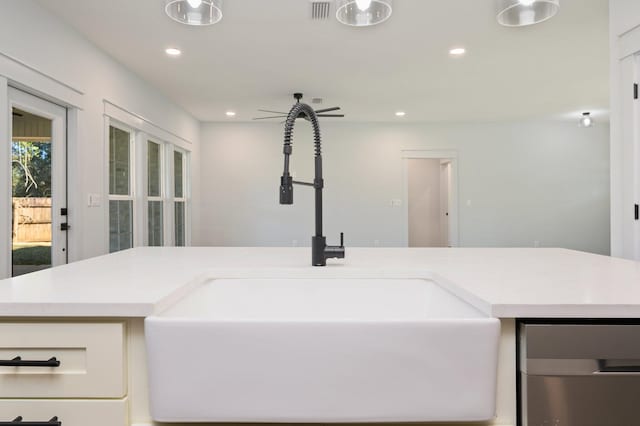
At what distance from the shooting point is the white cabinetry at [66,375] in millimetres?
742

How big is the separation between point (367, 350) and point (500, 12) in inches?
60.5

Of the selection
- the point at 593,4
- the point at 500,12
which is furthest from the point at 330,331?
the point at 593,4

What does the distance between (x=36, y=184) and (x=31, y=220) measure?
28cm

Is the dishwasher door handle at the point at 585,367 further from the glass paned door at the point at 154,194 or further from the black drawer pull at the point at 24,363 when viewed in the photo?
the glass paned door at the point at 154,194

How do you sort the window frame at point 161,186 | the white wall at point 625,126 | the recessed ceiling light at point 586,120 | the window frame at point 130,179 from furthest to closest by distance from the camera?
the recessed ceiling light at point 586,120 → the window frame at point 161,186 → the window frame at point 130,179 → the white wall at point 625,126

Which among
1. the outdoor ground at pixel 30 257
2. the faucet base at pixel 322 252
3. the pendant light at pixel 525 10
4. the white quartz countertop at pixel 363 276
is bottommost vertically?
the outdoor ground at pixel 30 257

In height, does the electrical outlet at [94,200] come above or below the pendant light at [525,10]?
below

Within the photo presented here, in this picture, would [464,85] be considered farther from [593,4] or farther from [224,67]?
[224,67]

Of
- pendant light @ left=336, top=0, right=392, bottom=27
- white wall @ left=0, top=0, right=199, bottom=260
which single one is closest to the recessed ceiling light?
pendant light @ left=336, top=0, right=392, bottom=27

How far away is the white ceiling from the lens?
3.14 m

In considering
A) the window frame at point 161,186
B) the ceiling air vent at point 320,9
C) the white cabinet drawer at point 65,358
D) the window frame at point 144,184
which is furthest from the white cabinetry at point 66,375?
the window frame at point 161,186

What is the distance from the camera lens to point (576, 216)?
7.29 m

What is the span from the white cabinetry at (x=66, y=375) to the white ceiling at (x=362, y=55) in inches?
110

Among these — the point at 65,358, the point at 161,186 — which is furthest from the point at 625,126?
the point at 161,186
